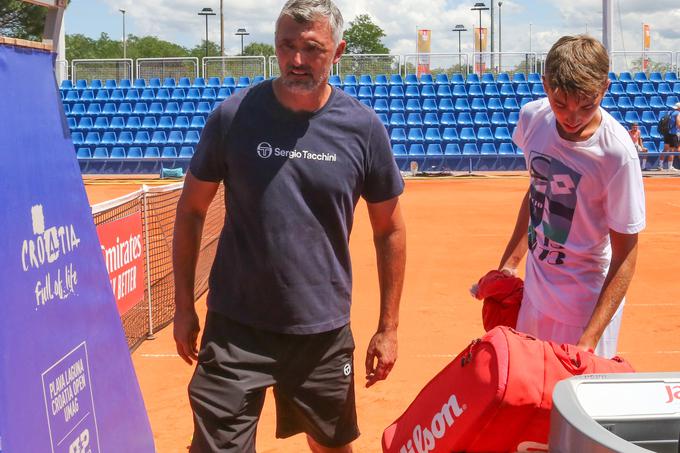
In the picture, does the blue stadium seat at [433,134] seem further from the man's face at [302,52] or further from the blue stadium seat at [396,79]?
the man's face at [302,52]

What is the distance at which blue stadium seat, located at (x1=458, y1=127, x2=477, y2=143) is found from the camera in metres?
28.3

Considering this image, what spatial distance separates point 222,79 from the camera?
31531 mm

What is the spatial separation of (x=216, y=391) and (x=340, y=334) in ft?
1.82

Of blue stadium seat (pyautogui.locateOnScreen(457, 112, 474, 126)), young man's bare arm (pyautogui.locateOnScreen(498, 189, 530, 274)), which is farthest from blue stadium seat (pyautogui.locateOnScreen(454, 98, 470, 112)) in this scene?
young man's bare arm (pyautogui.locateOnScreen(498, 189, 530, 274))

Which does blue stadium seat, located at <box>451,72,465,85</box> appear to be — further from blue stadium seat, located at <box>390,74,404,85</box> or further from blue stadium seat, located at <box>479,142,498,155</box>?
blue stadium seat, located at <box>479,142,498,155</box>

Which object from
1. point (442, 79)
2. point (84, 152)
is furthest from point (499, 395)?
point (442, 79)

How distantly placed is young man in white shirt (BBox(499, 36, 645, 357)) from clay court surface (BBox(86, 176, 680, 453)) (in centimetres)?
219

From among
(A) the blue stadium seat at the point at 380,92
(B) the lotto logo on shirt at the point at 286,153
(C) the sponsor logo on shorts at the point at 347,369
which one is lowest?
(C) the sponsor logo on shorts at the point at 347,369

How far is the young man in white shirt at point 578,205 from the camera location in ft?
9.70

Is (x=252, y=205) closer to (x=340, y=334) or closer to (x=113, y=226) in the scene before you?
(x=340, y=334)

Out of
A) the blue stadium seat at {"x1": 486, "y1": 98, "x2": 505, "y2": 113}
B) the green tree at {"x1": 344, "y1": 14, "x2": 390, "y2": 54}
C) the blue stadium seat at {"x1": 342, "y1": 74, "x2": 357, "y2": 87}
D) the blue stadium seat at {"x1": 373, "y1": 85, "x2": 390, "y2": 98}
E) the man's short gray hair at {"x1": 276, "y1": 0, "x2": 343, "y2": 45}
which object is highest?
the green tree at {"x1": 344, "y1": 14, "x2": 390, "y2": 54}

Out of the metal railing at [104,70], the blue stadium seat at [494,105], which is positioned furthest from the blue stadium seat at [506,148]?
the metal railing at [104,70]

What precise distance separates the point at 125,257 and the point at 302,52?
4.37m

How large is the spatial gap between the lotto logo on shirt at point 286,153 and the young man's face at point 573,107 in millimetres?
885
